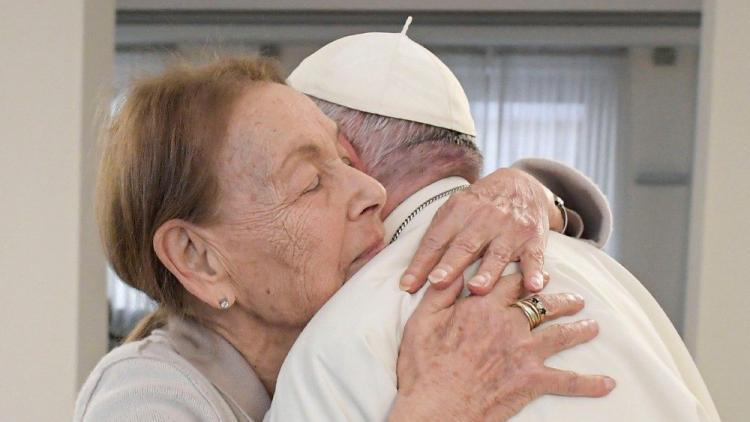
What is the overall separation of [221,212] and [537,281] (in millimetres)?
440

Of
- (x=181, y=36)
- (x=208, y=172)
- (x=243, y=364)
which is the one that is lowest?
(x=243, y=364)

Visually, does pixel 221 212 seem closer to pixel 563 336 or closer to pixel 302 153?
pixel 302 153

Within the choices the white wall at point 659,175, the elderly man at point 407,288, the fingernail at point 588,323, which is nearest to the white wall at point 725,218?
the elderly man at point 407,288

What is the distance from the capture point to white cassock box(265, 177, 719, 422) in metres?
1.15

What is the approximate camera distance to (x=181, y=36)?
832 cm

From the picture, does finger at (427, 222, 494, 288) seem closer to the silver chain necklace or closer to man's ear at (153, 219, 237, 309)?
the silver chain necklace

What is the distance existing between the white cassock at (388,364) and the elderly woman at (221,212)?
157mm

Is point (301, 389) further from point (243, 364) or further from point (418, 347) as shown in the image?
point (243, 364)

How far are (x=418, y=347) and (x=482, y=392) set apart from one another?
0.09 meters

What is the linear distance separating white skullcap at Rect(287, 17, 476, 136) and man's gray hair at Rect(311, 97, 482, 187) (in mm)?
12

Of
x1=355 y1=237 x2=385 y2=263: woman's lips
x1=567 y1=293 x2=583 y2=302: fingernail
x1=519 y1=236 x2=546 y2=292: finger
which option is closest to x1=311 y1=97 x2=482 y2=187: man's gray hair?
x1=355 y1=237 x2=385 y2=263: woman's lips

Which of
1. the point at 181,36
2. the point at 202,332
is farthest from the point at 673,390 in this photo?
the point at 181,36

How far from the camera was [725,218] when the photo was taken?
3.56 meters

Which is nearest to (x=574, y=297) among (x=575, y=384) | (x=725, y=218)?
(x=575, y=384)
